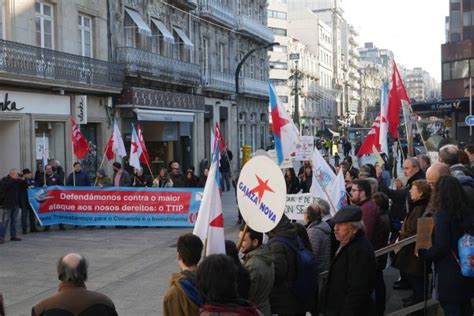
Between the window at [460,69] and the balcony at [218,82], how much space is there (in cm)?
2124

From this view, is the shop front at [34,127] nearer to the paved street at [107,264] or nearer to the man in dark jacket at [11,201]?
the man in dark jacket at [11,201]

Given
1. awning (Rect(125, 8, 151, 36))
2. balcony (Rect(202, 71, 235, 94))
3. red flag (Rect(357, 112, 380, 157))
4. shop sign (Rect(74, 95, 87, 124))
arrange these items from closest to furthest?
red flag (Rect(357, 112, 380, 157)) < shop sign (Rect(74, 95, 87, 124)) < awning (Rect(125, 8, 151, 36)) < balcony (Rect(202, 71, 235, 94))

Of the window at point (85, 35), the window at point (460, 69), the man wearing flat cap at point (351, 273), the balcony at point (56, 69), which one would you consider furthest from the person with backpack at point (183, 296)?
the window at point (460, 69)

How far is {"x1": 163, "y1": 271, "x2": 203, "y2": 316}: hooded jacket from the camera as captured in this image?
12.1 ft

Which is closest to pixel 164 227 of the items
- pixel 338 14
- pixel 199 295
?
pixel 199 295

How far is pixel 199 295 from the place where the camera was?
3.63 m

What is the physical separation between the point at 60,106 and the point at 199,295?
17.8m

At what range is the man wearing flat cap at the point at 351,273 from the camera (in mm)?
4613

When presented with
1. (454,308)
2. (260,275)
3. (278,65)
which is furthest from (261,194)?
(278,65)

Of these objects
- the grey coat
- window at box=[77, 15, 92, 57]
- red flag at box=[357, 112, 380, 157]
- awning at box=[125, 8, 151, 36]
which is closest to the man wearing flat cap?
the grey coat

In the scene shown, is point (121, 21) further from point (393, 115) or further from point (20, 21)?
point (393, 115)

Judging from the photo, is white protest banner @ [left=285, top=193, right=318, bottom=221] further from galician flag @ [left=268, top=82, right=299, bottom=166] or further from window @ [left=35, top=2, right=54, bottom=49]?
window @ [left=35, top=2, right=54, bottom=49]

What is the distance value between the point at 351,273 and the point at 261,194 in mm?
950

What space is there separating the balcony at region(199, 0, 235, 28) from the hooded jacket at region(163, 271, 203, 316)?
28.5m
